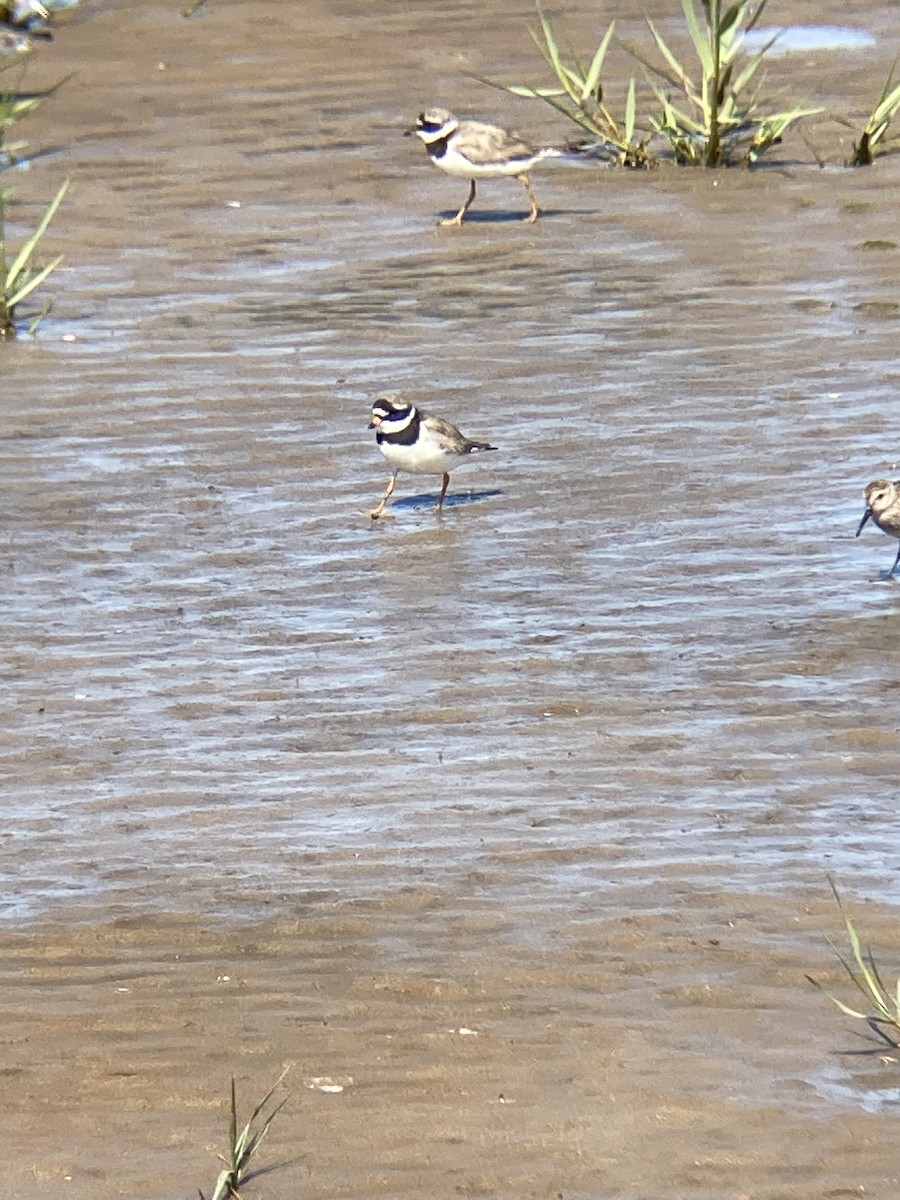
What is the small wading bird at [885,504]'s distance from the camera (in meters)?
8.14

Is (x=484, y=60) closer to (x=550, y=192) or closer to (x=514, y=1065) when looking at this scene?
(x=550, y=192)

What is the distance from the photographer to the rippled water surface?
6367 mm

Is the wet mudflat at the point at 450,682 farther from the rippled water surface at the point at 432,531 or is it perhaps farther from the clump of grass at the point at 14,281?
the clump of grass at the point at 14,281

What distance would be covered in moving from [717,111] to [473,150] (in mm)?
1588

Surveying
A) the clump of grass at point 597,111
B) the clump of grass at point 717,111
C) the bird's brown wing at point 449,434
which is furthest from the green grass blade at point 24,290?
the clump of grass at point 717,111

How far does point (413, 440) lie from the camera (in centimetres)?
903

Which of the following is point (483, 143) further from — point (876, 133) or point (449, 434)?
point (449, 434)

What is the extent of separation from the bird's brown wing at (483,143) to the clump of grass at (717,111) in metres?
0.91

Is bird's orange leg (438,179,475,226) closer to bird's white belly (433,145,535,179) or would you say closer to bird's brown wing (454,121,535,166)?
bird's white belly (433,145,535,179)

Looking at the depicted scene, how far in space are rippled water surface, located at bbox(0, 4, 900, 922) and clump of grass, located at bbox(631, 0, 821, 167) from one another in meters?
0.22

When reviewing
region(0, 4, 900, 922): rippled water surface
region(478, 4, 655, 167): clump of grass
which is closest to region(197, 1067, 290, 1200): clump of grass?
region(0, 4, 900, 922): rippled water surface

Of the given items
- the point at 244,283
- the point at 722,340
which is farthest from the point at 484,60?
the point at 722,340

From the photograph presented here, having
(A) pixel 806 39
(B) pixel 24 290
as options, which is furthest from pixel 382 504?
(A) pixel 806 39

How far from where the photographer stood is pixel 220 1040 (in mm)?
5250
